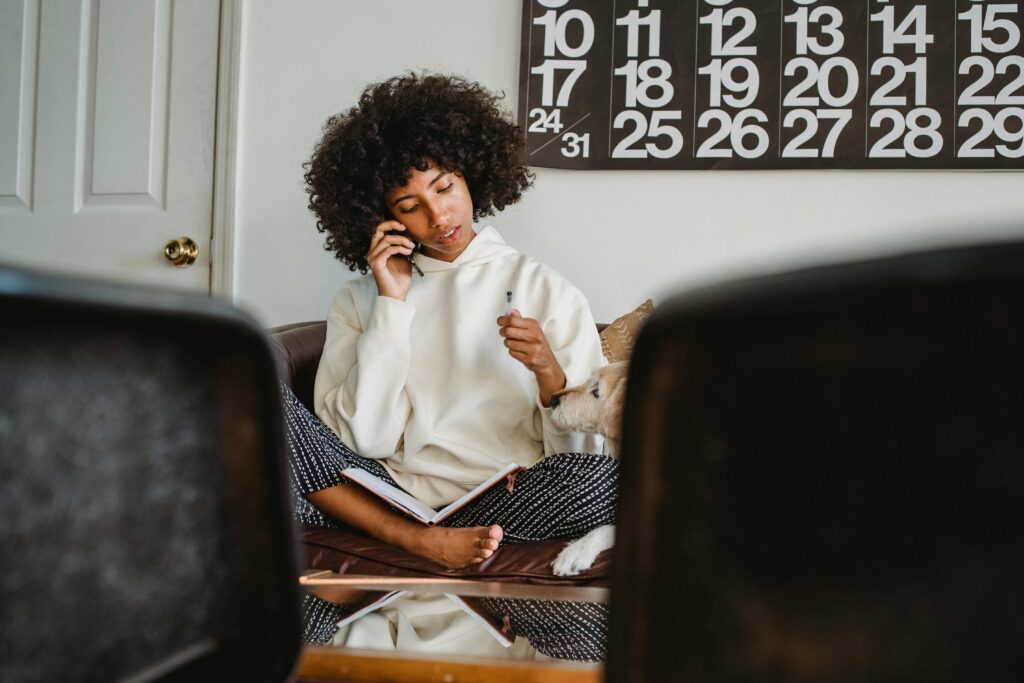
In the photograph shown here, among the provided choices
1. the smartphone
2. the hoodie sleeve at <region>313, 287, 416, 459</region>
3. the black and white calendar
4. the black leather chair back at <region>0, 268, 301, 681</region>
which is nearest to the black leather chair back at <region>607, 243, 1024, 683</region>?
the black leather chair back at <region>0, 268, 301, 681</region>

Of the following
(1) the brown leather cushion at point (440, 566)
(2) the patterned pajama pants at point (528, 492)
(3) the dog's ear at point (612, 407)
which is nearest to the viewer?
(1) the brown leather cushion at point (440, 566)

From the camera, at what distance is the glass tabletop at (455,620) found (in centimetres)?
62

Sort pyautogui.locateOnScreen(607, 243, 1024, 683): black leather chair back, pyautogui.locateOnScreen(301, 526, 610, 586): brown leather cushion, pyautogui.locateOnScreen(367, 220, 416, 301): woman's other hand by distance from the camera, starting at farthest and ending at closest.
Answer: pyautogui.locateOnScreen(367, 220, 416, 301): woman's other hand → pyautogui.locateOnScreen(301, 526, 610, 586): brown leather cushion → pyautogui.locateOnScreen(607, 243, 1024, 683): black leather chair back

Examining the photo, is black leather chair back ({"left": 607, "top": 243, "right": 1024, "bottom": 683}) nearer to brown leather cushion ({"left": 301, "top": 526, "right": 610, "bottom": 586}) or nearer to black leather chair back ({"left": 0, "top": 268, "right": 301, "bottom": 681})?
black leather chair back ({"left": 0, "top": 268, "right": 301, "bottom": 681})

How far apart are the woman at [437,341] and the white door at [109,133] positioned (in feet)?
1.77

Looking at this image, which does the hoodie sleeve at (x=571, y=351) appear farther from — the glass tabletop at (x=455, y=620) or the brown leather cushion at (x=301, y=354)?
the glass tabletop at (x=455, y=620)

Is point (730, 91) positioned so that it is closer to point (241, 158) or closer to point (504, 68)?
point (504, 68)

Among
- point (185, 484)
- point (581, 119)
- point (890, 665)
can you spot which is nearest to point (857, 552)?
point (890, 665)

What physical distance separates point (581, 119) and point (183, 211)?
3.73ft

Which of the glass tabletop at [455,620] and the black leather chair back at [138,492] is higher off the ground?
the black leather chair back at [138,492]

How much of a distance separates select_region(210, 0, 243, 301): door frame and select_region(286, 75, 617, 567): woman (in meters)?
0.37

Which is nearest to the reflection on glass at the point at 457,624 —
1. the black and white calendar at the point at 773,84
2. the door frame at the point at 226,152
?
the black and white calendar at the point at 773,84

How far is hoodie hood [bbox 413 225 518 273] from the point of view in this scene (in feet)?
6.00

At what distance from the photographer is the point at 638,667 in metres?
0.29
